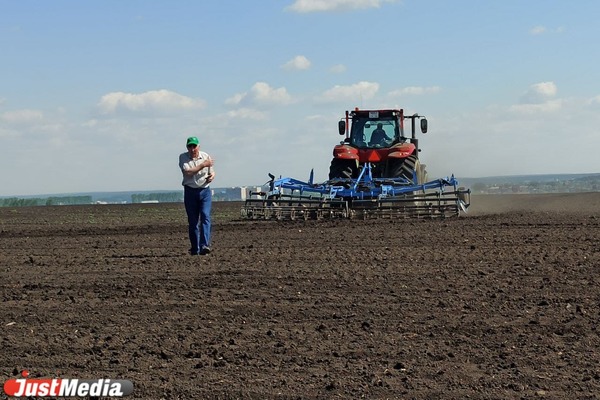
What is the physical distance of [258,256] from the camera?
13.2 m

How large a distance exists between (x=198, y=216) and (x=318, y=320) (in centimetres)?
615

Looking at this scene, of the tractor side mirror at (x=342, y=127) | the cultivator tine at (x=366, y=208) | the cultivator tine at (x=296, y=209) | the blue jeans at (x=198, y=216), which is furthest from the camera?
the tractor side mirror at (x=342, y=127)

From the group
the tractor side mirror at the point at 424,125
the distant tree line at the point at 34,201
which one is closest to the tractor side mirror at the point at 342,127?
the tractor side mirror at the point at 424,125

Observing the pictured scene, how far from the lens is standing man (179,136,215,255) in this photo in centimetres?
1364

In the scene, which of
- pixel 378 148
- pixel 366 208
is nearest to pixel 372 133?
pixel 378 148

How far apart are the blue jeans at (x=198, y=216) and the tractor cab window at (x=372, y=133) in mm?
11800

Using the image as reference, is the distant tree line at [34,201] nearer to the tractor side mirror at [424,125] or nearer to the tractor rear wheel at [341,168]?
the tractor rear wheel at [341,168]

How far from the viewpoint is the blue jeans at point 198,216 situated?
536 inches

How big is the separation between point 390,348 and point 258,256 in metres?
6.49

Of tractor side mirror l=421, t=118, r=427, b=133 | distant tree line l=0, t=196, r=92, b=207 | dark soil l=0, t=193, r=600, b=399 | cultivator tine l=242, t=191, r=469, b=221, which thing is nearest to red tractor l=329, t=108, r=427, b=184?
tractor side mirror l=421, t=118, r=427, b=133

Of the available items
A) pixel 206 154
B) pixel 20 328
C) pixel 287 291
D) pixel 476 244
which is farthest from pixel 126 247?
pixel 20 328

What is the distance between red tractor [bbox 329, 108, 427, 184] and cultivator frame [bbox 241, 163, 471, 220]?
1143 millimetres

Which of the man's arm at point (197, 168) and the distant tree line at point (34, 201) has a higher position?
the man's arm at point (197, 168)

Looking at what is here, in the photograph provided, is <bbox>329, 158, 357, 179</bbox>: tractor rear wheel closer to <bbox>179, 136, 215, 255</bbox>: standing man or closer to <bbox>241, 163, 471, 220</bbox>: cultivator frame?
<bbox>241, 163, 471, 220</bbox>: cultivator frame
